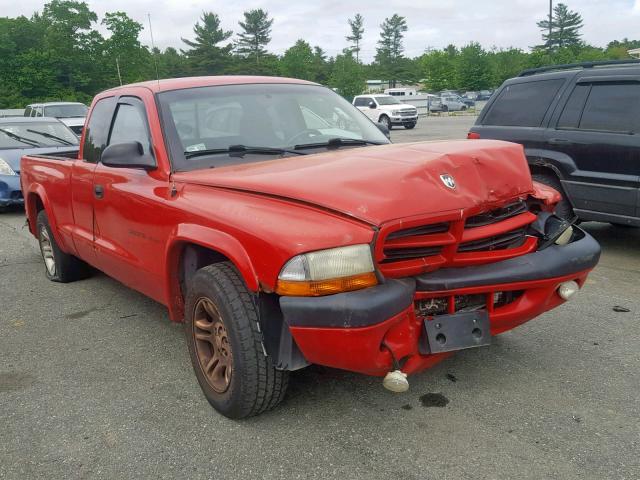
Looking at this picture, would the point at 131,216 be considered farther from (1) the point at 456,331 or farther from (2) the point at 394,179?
(1) the point at 456,331

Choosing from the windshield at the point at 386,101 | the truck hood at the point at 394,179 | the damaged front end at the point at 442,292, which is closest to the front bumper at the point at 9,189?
the truck hood at the point at 394,179

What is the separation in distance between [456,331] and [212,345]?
1277mm

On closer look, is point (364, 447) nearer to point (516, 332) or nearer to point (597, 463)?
point (597, 463)

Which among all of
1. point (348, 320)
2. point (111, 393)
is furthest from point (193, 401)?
point (348, 320)

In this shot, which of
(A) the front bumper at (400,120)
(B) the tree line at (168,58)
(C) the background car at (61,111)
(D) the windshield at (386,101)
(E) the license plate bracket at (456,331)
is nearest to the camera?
(E) the license plate bracket at (456,331)

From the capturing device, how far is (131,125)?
4113mm

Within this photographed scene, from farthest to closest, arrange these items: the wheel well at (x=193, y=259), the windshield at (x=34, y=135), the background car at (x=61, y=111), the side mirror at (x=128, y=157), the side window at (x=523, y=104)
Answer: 1. the background car at (x=61, y=111)
2. the windshield at (x=34, y=135)
3. the side window at (x=523, y=104)
4. the side mirror at (x=128, y=157)
5. the wheel well at (x=193, y=259)

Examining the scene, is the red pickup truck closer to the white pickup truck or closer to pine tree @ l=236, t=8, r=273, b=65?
the white pickup truck

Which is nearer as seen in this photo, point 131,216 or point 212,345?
point 212,345

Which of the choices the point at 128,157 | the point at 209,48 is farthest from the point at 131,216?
the point at 209,48

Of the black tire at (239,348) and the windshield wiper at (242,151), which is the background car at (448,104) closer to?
the windshield wiper at (242,151)

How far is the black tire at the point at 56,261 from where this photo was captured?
5.64 m

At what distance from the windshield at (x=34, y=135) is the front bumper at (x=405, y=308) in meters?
9.60

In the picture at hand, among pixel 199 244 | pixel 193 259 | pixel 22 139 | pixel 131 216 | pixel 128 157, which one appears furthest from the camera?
pixel 22 139
